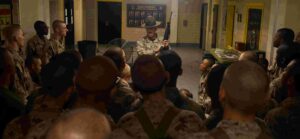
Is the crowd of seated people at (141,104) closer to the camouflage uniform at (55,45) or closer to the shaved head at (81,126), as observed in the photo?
the shaved head at (81,126)

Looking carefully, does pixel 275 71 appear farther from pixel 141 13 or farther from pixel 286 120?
pixel 141 13

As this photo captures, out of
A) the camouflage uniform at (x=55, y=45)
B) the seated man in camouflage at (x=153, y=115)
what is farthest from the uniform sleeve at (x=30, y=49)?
the seated man in camouflage at (x=153, y=115)

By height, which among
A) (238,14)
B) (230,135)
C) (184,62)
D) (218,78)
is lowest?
(184,62)

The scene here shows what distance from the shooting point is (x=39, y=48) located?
5.75 meters

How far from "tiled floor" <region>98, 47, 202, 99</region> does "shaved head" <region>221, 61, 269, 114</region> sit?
6344 mm

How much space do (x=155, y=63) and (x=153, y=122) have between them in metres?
0.41

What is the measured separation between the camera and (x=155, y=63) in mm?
→ 2285

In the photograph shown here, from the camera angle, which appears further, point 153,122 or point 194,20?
point 194,20

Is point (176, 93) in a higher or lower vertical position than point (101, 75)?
lower

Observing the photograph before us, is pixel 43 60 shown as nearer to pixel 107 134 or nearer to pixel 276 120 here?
pixel 276 120

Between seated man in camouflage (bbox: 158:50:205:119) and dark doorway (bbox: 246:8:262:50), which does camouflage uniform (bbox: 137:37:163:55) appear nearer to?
dark doorway (bbox: 246:8:262:50)

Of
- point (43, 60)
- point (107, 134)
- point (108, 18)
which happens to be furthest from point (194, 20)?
point (107, 134)

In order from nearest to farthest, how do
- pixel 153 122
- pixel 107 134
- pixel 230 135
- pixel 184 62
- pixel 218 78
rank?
1. pixel 107 134
2. pixel 230 135
3. pixel 153 122
4. pixel 218 78
5. pixel 184 62

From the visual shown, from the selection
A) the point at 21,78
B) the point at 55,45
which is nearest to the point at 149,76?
the point at 21,78
